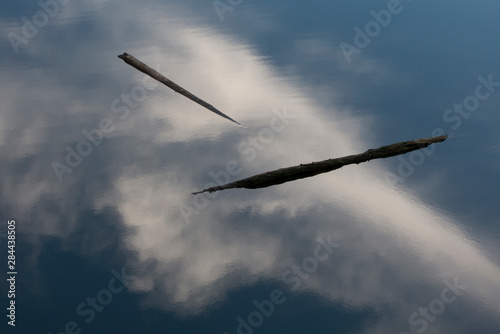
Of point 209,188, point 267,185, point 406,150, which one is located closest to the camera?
point 209,188

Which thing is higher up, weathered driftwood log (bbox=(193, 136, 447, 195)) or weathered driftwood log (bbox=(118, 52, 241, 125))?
weathered driftwood log (bbox=(118, 52, 241, 125))

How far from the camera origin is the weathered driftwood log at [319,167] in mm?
9312

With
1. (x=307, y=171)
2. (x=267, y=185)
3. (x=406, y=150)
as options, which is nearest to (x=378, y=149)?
(x=406, y=150)

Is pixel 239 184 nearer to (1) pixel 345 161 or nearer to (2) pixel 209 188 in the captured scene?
(2) pixel 209 188

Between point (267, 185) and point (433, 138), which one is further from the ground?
point (433, 138)

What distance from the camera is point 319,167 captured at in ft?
33.1

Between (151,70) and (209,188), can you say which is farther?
(151,70)

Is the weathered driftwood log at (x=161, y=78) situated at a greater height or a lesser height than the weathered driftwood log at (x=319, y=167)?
greater

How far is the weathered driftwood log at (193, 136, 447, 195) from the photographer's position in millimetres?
9312

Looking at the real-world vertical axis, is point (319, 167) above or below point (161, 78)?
below

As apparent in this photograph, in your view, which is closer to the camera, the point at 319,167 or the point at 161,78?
the point at 161,78

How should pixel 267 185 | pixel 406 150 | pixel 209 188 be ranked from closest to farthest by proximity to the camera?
pixel 209 188
pixel 267 185
pixel 406 150

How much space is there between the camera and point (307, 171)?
9969mm

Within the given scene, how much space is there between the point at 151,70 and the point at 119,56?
117cm
